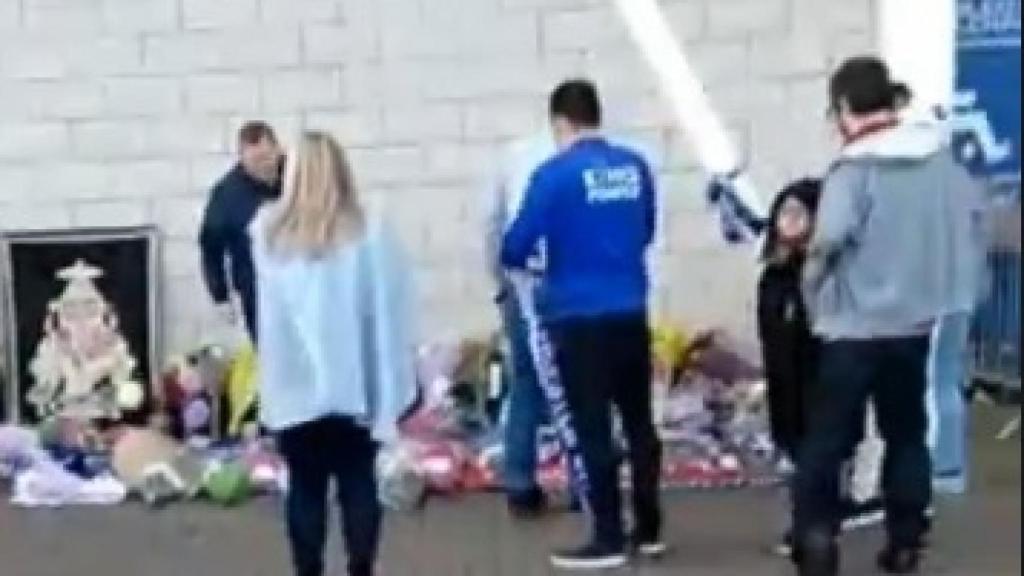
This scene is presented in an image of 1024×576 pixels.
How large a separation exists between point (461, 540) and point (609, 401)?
122 cm

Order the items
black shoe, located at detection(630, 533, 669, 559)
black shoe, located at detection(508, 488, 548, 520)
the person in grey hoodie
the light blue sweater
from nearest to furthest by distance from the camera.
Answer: the light blue sweater
the person in grey hoodie
black shoe, located at detection(630, 533, 669, 559)
black shoe, located at detection(508, 488, 548, 520)

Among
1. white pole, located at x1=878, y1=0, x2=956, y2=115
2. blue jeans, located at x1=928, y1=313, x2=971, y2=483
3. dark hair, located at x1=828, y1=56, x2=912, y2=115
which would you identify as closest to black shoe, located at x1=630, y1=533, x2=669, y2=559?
blue jeans, located at x1=928, y1=313, x2=971, y2=483

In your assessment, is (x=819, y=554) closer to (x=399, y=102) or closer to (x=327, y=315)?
(x=327, y=315)

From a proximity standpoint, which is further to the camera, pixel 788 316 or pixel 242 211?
pixel 242 211

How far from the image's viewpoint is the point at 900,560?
8.66 meters

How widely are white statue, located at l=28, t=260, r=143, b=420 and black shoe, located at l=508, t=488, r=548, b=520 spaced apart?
2.45m

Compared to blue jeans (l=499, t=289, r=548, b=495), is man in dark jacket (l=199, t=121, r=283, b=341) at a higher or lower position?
higher

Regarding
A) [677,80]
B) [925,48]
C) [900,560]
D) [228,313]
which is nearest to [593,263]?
[900,560]

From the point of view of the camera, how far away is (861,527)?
31.0ft

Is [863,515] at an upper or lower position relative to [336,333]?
lower

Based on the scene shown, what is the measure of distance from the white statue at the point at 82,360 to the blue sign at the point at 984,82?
3.98m

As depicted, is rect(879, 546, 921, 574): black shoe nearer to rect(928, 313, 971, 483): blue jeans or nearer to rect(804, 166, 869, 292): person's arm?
rect(928, 313, 971, 483): blue jeans

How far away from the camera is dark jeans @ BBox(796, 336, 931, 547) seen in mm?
7961

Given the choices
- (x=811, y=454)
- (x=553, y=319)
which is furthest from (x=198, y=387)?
(x=811, y=454)
